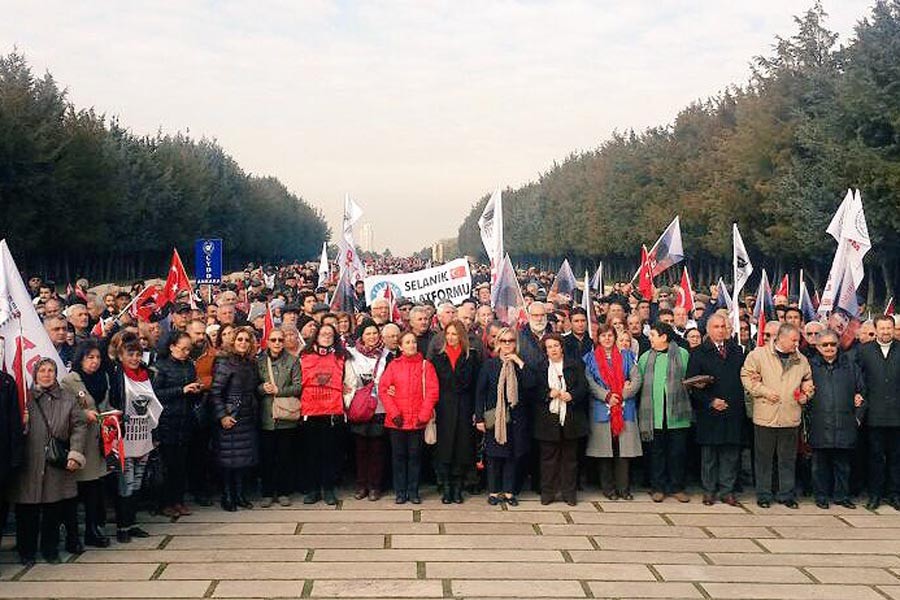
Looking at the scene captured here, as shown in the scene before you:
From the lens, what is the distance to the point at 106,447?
8.58 m

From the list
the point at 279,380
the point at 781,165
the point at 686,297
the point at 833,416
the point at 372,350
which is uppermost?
the point at 781,165

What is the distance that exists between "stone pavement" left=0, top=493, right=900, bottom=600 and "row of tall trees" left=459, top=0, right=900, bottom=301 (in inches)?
852

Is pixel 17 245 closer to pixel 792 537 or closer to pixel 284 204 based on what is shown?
pixel 792 537

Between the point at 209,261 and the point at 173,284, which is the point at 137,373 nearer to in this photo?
the point at 173,284

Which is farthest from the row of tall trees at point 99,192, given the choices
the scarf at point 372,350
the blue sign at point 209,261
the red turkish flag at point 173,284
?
the scarf at point 372,350

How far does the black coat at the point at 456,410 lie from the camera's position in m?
10.5

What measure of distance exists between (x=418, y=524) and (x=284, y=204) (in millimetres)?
110305

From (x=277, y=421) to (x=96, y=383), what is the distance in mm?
2104

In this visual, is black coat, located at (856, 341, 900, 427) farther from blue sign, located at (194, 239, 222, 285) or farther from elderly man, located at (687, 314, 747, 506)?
blue sign, located at (194, 239, 222, 285)

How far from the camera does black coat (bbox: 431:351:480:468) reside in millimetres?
10531

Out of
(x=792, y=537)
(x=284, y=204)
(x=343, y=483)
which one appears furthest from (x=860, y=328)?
(x=284, y=204)

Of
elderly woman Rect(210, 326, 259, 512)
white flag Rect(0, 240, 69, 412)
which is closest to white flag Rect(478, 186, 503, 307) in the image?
elderly woman Rect(210, 326, 259, 512)

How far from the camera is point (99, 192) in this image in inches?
1934

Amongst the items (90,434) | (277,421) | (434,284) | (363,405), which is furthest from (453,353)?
(434,284)
